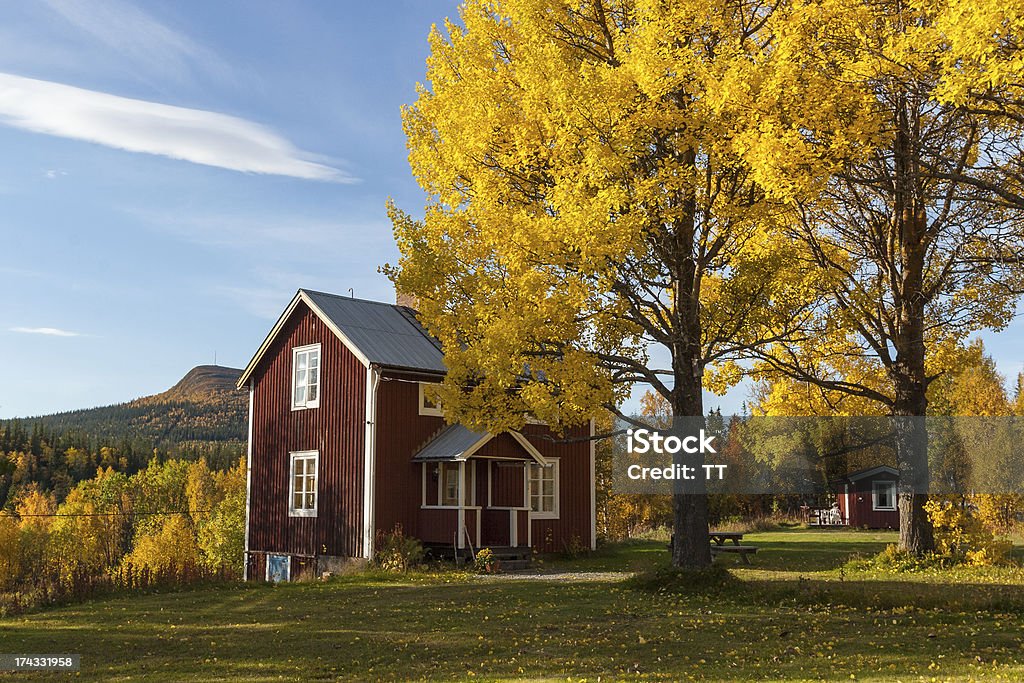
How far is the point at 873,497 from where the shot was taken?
4366 cm

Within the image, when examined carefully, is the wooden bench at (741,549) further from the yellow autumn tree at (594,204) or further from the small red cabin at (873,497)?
the small red cabin at (873,497)

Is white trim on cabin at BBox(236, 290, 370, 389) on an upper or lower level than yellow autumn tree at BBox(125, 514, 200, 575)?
upper

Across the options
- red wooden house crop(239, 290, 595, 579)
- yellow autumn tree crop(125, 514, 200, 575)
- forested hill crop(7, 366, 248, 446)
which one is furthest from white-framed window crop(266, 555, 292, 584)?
forested hill crop(7, 366, 248, 446)

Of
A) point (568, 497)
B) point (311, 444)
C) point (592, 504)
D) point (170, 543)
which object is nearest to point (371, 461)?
point (311, 444)

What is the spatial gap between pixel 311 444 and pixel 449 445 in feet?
13.4

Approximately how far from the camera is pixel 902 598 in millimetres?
12656

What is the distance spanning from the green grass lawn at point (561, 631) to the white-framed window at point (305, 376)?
794 cm

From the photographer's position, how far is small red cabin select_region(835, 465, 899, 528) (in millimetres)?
43188

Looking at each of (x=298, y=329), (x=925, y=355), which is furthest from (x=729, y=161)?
(x=298, y=329)

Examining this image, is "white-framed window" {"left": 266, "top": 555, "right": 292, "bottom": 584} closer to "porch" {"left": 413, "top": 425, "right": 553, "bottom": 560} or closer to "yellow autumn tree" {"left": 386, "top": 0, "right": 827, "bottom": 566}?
"porch" {"left": 413, "top": 425, "right": 553, "bottom": 560}

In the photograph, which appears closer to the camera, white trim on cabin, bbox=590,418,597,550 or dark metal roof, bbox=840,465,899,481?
white trim on cabin, bbox=590,418,597,550

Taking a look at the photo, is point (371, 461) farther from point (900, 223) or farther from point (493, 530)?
point (900, 223)

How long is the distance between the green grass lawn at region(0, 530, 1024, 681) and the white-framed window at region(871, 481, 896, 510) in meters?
28.5
